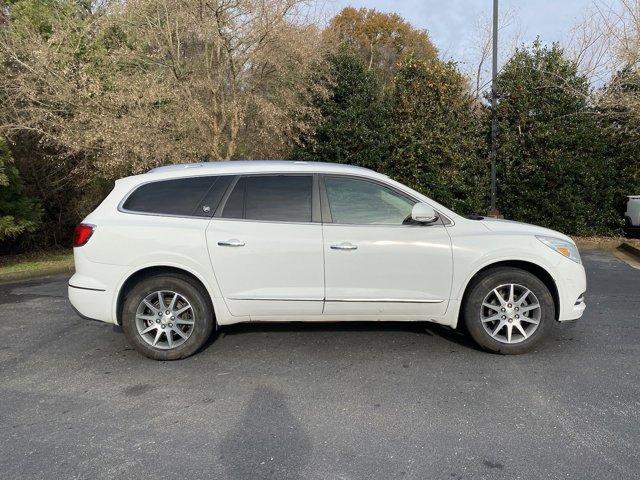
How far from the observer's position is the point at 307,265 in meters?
4.24

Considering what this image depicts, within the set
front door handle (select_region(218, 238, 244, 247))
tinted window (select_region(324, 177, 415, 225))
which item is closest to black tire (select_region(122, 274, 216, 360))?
front door handle (select_region(218, 238, 244, 247))

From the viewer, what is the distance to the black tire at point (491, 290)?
432 cm

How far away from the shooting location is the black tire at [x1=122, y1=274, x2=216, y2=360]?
430cm

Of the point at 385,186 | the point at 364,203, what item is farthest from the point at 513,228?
the point at 364,203

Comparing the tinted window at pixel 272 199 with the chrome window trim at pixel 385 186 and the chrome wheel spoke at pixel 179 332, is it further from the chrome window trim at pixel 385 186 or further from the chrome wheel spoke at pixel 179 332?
the chrome wheel spoke at pixel 179 332

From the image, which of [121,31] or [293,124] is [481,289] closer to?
[293,124]

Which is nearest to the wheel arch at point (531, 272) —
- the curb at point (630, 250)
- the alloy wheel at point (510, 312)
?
the alloy wheel at point (510, 312)

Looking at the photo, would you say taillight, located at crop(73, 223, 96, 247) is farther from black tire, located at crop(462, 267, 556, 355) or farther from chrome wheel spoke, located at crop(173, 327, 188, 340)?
black tire, located at crop(462, 267, 556, 355)

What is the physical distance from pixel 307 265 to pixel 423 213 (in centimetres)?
111

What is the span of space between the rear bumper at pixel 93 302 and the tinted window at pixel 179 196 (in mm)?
802

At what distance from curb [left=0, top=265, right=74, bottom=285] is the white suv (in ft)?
17.0

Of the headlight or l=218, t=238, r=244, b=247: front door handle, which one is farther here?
the headlight

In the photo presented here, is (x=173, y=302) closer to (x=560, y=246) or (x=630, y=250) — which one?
(x=560, y=246)

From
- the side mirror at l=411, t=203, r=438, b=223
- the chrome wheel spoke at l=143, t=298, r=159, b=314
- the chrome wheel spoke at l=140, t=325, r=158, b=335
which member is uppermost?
the side mirror at l=411, t=203, r=438, b=223
